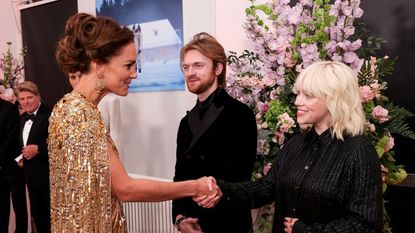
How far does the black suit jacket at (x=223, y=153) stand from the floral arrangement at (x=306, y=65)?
0.57 ft

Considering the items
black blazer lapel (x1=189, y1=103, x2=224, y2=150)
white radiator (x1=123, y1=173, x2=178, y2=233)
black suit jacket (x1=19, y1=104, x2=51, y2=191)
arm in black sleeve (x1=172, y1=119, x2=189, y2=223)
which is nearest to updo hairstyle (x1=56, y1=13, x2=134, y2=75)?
black blazer lapel (x1=189, y1=103, x2=224, y2=150)

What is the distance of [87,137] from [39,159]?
274 cm

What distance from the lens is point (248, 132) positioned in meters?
2.19

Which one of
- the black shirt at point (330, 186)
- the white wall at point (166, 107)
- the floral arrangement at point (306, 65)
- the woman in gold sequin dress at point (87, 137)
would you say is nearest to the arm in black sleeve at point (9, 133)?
the white wall at point (166, 107)

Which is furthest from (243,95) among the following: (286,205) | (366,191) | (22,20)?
(22,20)

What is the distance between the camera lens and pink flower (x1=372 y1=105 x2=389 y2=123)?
2.10 m

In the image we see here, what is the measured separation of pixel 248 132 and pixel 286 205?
19.1 inches

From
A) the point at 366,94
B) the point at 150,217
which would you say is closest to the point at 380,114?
the point at 366,94

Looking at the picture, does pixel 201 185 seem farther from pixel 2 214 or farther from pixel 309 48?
pixel 2 214

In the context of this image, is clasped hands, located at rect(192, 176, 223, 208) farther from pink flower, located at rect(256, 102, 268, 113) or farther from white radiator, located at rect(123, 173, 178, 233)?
white radiator, located at rect(123, 173, 178, 233)

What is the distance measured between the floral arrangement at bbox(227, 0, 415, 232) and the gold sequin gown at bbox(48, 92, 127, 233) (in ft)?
3.07

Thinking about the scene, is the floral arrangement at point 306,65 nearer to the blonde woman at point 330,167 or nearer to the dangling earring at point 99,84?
the blonde woman at point 330,167

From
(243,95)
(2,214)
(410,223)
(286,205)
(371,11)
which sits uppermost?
(371,11)

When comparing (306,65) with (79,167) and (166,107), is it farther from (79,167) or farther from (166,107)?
(166,107)
